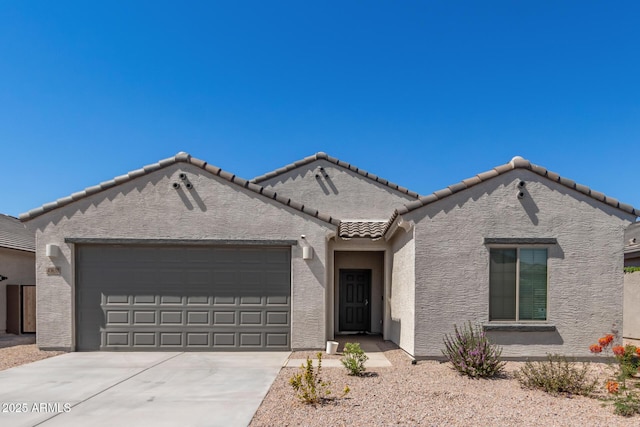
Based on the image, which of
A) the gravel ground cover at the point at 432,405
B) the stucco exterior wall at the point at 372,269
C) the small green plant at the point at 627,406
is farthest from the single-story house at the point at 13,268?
the small green plant at the point at 627,406

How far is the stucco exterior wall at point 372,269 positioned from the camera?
12789 mm

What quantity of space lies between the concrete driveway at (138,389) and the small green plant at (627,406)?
5126 millimetres

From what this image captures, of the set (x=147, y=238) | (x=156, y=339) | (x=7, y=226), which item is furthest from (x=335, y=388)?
(x=7, y=226)

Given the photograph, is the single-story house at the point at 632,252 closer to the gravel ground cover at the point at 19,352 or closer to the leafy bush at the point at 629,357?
the leafy bush at the point at 629,357

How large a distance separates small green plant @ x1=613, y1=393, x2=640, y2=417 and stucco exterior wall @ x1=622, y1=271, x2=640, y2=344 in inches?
359

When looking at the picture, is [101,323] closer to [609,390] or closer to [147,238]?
[147,238]

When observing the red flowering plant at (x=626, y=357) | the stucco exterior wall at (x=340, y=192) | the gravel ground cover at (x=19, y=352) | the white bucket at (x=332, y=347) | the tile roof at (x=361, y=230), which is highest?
the stucco exterior wall at (x=340, y=192)

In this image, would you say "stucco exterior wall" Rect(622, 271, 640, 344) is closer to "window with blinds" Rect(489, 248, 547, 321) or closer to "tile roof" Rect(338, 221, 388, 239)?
"window with blinds" Rect(489, 248, 547, 321)

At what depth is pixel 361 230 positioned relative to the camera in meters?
12.1

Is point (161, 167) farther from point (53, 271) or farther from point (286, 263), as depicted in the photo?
point (286, 263)

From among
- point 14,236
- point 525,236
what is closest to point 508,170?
point 525,236

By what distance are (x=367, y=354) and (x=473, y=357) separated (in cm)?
284

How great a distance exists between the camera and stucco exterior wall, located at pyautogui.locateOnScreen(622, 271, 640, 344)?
12891mm

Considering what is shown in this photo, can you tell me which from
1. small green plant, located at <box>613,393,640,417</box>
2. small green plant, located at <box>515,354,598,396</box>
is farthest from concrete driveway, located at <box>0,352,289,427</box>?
small green plant, located at <box>613,393,640,417</box>
